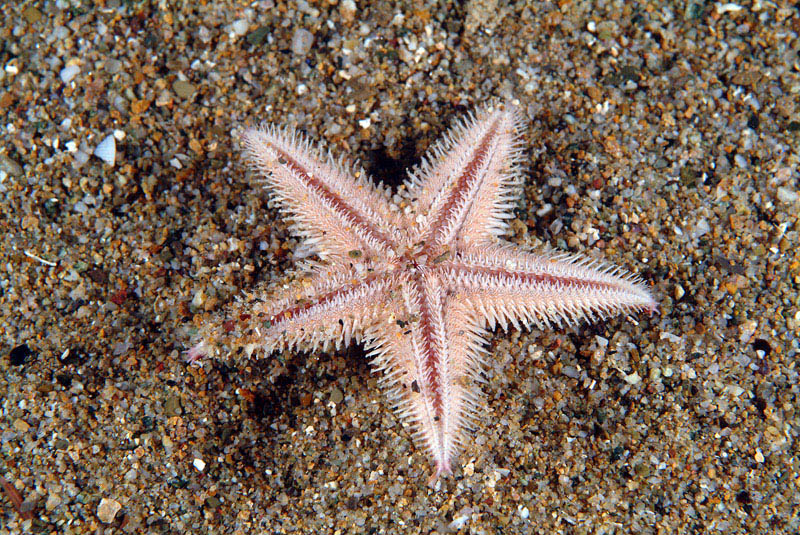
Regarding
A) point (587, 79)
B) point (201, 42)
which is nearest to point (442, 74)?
point (587, 79)

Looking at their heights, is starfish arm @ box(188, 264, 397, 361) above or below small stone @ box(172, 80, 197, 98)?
below

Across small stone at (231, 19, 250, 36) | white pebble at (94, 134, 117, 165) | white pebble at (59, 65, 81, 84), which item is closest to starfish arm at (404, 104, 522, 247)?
small stone at (231, 19, 250, 36)

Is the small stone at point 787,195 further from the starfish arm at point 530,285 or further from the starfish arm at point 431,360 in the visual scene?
the starfish arm at point 431,360

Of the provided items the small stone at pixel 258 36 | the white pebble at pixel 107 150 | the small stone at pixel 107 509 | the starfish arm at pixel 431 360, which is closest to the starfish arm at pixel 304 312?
the starfish arm at pixel 431 360

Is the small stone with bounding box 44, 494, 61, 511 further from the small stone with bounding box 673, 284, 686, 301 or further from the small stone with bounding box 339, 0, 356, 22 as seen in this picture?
the small stone with bounding box 673, 284, 686, 301

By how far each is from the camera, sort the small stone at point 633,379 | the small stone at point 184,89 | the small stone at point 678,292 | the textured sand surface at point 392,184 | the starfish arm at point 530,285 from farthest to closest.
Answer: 1. the small stone at point 184,89
2. the small stone at point 678,292
3. the small stone at point 633,379
4. the textured sand surface at point 392,184
5. the starfish arm at point 530,285

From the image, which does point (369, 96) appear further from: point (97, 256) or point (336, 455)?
point (336, 455)

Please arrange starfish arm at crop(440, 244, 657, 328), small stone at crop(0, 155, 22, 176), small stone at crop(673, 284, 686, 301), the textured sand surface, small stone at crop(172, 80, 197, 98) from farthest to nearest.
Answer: small stone at crop(172, 80, 197, 98) < small stone at crop(0, 155, 22, 176) < small stone at crop(673, 284, 686, 301) < the textured sand surface < starfish arm at crop(440, 244, 657, 328)
